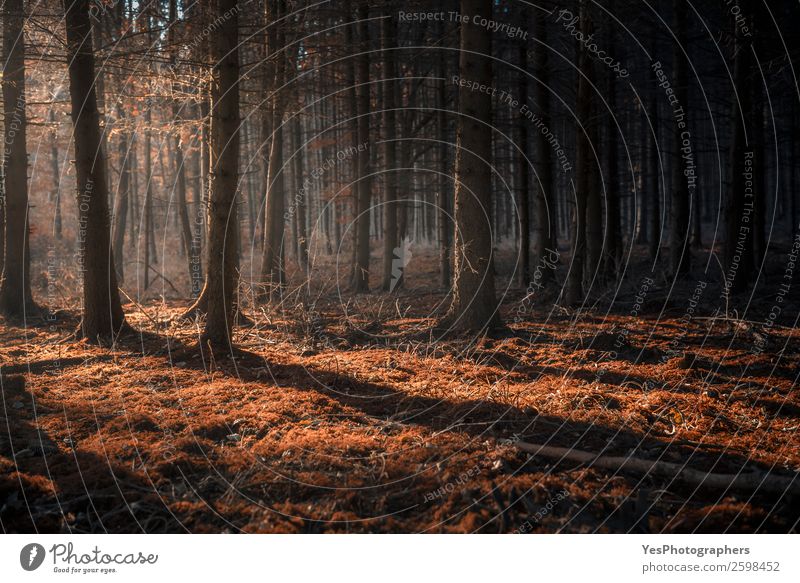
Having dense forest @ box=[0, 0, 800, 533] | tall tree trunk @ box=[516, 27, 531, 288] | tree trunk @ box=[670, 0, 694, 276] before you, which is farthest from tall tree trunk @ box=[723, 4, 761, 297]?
tall tree trunk @ box=[516, 27, 531, 288]

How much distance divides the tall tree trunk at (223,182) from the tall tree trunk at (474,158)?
3.60 meters

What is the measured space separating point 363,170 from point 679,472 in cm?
1405

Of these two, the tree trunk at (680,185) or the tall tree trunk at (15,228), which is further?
the tree trunk at (680,185)

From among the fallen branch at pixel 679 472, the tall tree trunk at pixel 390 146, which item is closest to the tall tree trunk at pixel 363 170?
the tall tree trunk at pixel 390 146

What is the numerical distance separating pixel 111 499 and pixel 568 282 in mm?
10178

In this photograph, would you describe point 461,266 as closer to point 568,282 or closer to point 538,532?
point 568,282

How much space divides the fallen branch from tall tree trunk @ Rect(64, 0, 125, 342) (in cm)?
837

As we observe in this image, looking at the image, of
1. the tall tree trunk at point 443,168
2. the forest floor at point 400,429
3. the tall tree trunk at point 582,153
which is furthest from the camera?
the tall tree trunk at point 443,168

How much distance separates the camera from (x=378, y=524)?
405 centimetres

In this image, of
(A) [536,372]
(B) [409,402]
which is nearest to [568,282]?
(A) [536,372]

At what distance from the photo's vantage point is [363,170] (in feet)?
56.4

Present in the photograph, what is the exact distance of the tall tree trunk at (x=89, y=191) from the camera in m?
9.98

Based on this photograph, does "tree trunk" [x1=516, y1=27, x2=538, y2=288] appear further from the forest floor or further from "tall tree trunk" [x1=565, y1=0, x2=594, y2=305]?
the forest floor

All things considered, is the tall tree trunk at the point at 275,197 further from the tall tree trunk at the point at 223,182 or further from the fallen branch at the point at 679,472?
the fallen branch at the point at 679,472
